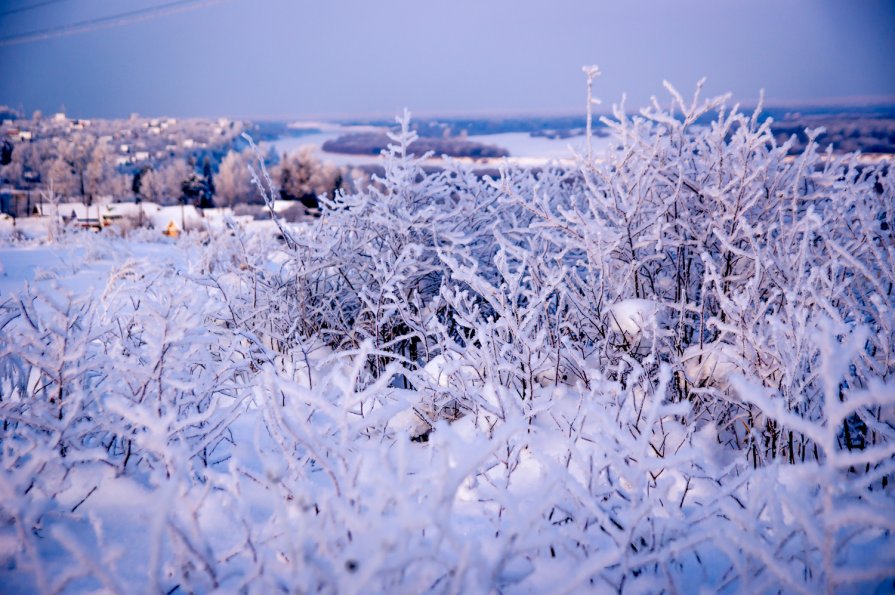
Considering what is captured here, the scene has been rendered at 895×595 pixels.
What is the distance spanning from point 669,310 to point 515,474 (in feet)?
5.62

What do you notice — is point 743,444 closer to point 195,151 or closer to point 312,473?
point 312,473

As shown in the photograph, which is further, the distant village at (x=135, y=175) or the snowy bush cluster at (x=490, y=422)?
the distant village at (x=135, y=175)

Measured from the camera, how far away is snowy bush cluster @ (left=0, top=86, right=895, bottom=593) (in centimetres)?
103

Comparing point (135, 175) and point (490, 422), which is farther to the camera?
point (135, 175)

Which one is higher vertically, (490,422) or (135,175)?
(135,175)

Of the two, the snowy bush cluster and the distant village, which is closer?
the snowy bush cluster

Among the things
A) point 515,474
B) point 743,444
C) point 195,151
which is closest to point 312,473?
point 515,474

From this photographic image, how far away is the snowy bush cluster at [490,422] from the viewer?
1.03 metres

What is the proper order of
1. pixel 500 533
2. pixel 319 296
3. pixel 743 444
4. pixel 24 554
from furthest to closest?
pixel 319 296 → pixel 743 444 → pixel 500 533 → pixel 24 554

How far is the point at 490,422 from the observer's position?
2.33 m

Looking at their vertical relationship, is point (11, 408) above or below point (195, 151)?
below

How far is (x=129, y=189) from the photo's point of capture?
4044 centimetres

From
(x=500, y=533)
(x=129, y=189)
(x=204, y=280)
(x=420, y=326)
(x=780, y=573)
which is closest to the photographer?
(x=780, y=573)

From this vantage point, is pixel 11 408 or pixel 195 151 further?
pixel 195 151
